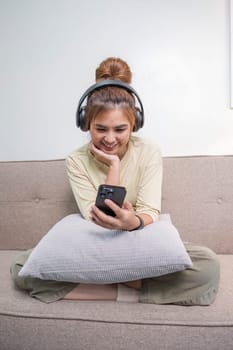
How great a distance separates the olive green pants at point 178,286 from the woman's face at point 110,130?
1.33 ft

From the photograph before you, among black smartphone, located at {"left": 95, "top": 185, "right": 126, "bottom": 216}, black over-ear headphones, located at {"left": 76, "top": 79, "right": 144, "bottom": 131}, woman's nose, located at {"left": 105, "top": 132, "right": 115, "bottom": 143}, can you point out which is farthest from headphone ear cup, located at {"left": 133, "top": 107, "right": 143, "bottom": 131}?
black smartphone, located at {"left": 95, "top": 185, "right": 126, "bottom": 216}

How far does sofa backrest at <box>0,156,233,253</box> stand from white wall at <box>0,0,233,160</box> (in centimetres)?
18

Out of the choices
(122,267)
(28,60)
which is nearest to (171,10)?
(28,60)

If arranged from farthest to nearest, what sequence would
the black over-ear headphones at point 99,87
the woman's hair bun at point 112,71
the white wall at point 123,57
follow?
1. the white wall at point 123,57
2. the woman's hair bun at point 112,71
3. the black over-ear headphones at point 99,87

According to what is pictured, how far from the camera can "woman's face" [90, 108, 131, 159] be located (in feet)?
3.06

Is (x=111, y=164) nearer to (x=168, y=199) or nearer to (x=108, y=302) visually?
(x=168, y=199)

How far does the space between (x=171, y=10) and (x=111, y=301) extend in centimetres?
117

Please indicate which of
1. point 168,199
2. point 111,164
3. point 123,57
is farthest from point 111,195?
point 123,57

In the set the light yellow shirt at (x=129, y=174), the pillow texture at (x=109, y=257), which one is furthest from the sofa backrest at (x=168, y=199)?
the pillow texture at (x=109, y=257)

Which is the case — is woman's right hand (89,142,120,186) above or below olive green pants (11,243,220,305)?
above

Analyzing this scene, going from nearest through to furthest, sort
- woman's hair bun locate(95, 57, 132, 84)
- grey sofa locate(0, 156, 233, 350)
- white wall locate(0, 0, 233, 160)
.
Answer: grey sofa locate(0, 156, 233, 350) → woman's hair bun locate(95, 57, 132, 84) → white wall locate(0, 0, 233, 160)

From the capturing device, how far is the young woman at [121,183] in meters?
0.76

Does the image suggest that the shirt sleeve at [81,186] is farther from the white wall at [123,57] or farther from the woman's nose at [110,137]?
the white wall at [123,57]

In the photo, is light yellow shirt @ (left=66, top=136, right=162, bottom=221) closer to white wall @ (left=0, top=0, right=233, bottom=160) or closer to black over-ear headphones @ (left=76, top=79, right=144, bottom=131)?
black over-ear headphones @ (left=76, top=79, right=144, bottom=131)
